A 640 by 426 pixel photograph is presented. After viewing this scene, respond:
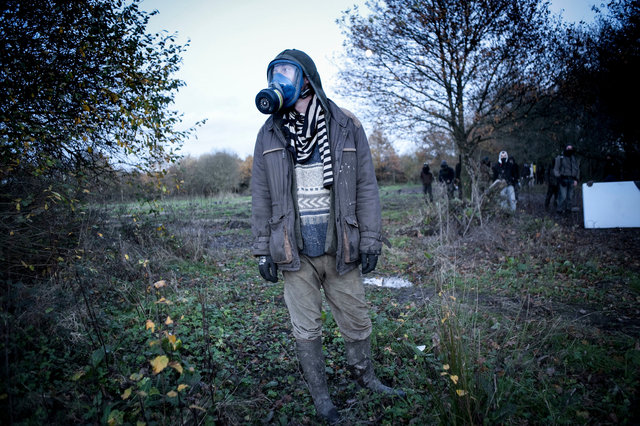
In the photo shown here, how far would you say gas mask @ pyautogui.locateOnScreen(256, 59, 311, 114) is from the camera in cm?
212

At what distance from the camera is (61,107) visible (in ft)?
12.8

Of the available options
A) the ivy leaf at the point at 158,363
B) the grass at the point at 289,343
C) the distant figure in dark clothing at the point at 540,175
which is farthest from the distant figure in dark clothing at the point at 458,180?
the distant figure in dark clothing at the point at 540,175

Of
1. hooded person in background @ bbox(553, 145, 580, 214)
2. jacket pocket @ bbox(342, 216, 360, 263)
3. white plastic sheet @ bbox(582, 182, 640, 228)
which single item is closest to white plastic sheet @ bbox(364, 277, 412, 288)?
jacket pocket @ bbox(342, 216, 360, 263)

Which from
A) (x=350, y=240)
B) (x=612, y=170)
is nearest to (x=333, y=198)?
(x=350, y=240)

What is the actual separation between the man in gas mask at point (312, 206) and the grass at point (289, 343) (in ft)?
1.79

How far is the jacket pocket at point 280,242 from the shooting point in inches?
87.2

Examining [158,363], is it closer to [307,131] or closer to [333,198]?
[333,198]

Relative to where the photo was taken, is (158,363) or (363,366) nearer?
(158,363)

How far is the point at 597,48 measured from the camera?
43.4ft

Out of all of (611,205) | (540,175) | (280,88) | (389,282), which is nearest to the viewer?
(280,88)

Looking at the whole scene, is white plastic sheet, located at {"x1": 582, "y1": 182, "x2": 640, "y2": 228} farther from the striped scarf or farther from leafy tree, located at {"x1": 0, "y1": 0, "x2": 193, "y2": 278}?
leafy tree, located at {"x1": 0, "y1": 0, "x2": 193, "y2": 278}

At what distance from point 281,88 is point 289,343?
8.26ft

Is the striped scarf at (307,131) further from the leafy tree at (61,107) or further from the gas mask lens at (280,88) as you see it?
the leafy tree at (61,107)

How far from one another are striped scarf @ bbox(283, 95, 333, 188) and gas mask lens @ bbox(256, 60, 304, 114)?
0.42 ft
